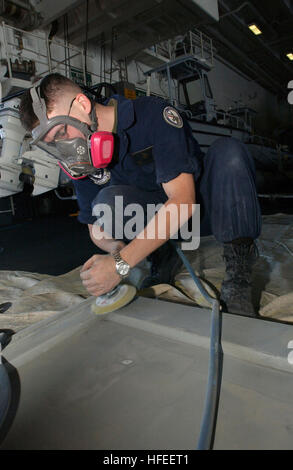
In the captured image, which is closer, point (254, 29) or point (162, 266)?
point (162, 266)

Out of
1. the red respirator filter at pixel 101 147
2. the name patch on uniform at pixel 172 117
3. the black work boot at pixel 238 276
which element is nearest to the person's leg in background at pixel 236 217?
the black work boot at pixel 238 276

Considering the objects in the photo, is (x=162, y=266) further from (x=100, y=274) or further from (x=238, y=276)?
(x=100, y=274)

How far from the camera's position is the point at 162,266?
1.18 m

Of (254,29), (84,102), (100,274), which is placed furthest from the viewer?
(254,29)

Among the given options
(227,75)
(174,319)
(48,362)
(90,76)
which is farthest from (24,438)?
(227,75)

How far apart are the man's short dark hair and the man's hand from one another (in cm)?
43

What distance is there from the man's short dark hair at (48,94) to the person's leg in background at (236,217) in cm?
48

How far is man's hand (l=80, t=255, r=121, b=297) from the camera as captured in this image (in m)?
0.69

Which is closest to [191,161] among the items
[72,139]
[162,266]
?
[72,139]

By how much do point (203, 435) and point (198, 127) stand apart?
4.14 metres

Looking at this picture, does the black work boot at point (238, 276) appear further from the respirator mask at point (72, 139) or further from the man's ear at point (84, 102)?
the man's ear at point (84, 102)

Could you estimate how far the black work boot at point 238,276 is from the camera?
82 cm

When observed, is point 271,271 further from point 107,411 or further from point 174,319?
point 107,411

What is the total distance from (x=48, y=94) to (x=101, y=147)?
0.67 feet
